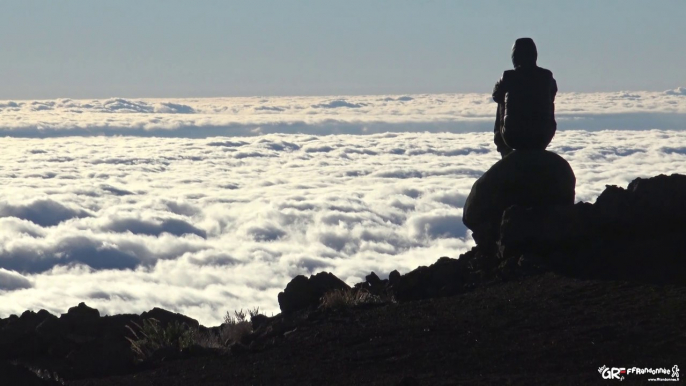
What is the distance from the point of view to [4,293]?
15825cm

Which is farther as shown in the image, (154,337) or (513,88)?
(513,88)

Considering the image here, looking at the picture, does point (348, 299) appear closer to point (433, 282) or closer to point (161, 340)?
point (433, 282)

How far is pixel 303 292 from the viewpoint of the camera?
563 inches

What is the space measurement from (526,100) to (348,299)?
14.2 feet

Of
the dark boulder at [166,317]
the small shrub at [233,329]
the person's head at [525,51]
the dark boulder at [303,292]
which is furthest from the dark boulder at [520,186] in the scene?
the dark boulder at [166,317]

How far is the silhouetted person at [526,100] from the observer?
14148 mm

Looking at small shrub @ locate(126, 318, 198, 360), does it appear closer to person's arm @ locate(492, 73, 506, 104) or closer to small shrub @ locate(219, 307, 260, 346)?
small shrub @ locate(219, 307, 260, 346)

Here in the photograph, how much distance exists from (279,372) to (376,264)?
131 m

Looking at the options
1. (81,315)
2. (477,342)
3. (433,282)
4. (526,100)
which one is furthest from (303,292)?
(477,342)

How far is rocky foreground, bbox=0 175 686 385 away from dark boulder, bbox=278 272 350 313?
0.06ft

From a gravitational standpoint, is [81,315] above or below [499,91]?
below

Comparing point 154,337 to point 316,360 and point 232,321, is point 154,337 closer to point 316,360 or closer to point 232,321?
point 232,321

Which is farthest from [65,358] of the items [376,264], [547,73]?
[376,264]

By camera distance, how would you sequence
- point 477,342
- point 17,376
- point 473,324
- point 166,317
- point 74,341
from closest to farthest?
point 17,376, point 477,342, point 473,324, point 74,341, point 166,317
